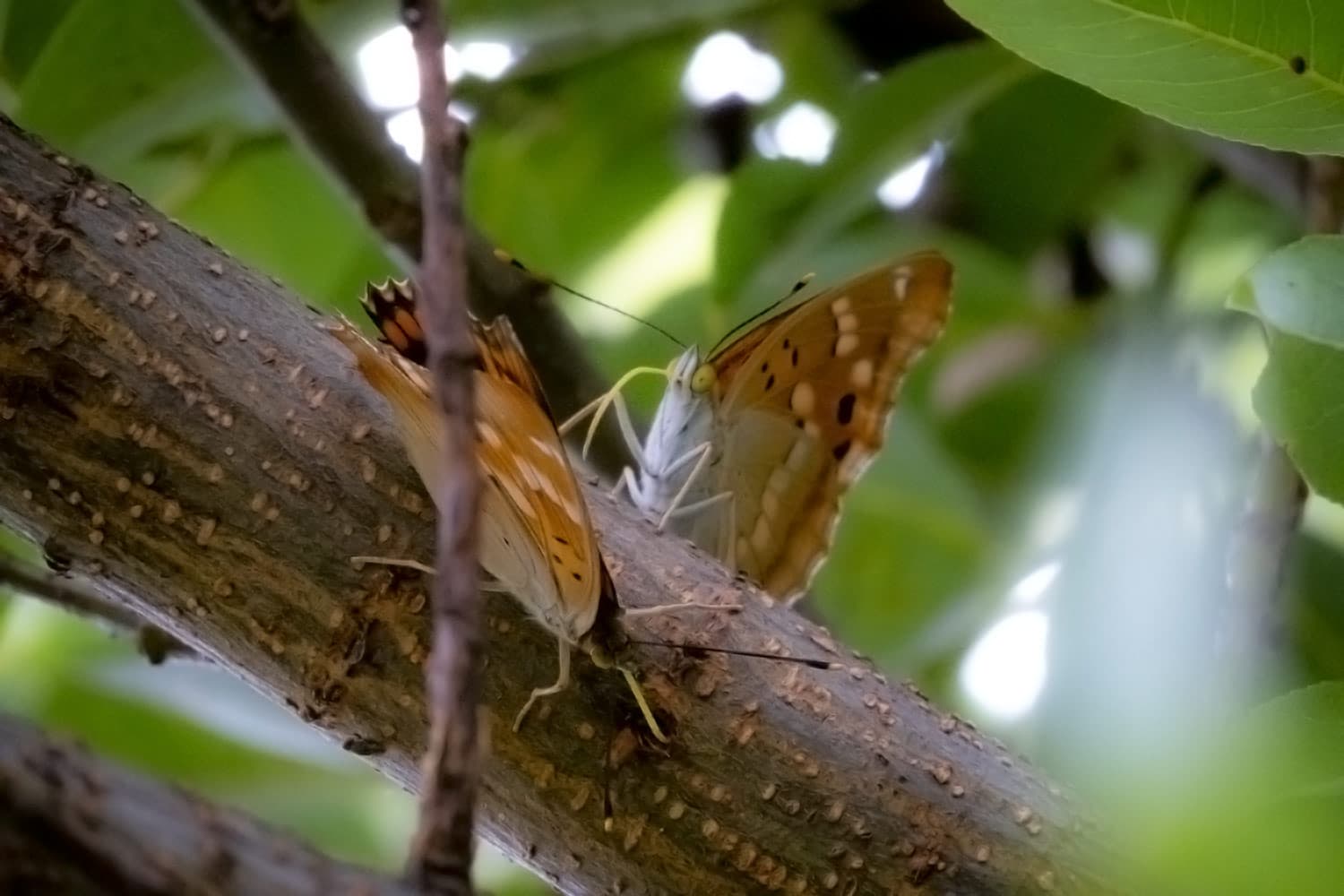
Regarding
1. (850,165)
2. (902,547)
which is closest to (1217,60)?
(850,165)

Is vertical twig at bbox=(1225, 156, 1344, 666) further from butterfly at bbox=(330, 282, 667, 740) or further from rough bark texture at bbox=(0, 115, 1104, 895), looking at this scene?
butterfly at bbox=(330, 282, 667, 740)

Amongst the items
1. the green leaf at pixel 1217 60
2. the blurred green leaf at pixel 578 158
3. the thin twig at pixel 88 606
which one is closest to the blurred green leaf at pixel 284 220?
the blurred green leaf at pixel 578 158

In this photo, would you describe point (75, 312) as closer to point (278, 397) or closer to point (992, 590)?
point (278, 397)

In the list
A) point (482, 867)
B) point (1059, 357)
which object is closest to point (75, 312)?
point (482, 867)

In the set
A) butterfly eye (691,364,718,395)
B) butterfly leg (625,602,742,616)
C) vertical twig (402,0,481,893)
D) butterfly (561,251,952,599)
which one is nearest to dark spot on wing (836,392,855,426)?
butterfly (561,251,952,599)

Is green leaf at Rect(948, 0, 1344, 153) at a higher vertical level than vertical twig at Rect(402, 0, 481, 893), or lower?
higher

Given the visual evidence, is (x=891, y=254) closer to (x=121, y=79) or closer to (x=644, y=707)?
(x=121, y=79)
